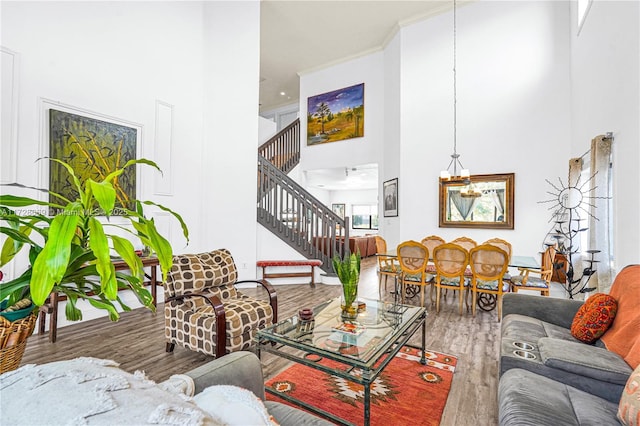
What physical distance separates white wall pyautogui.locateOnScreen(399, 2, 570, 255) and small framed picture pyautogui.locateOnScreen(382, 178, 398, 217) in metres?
0.22

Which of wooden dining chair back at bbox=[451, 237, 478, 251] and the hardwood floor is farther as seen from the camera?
wooden dining chair back at bbox=[451, 237, 478, 251]

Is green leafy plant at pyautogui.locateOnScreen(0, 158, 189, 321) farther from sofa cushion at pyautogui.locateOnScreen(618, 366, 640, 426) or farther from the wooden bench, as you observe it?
the wooden bench

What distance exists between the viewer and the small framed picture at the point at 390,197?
6547 millimetres

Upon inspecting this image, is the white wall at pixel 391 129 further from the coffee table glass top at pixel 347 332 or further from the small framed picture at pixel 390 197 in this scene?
the coffee table glass top at pixel 347 332

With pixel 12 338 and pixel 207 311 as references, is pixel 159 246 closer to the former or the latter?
pixel 12 338

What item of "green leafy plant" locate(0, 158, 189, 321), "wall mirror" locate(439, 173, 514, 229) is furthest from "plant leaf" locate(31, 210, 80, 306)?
"wall mirror" locate(439, 173, 514, 229)

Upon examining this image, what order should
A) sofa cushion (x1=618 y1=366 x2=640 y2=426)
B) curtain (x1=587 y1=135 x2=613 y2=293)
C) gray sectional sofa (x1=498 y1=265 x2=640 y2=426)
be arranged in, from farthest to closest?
curtain (x1=587 y1=135 x2=613 y2=293)
gray sectional sofa (x1=498 y1=265 x2=640 y2=426)
sofa cushion (x1=618 y1=366 x2=640 y2=426)

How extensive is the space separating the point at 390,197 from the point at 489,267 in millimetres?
→ 3344

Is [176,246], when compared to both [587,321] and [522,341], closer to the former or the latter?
[522,341]

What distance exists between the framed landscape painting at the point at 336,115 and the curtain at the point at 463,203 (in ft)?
9.79

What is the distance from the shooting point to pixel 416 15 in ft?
20.4

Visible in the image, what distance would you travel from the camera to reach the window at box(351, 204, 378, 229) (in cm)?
1402

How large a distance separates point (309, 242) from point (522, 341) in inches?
168

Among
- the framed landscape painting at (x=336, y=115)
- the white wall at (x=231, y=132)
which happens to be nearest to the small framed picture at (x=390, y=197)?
the framed landscape painting at (x=336, y=115)
